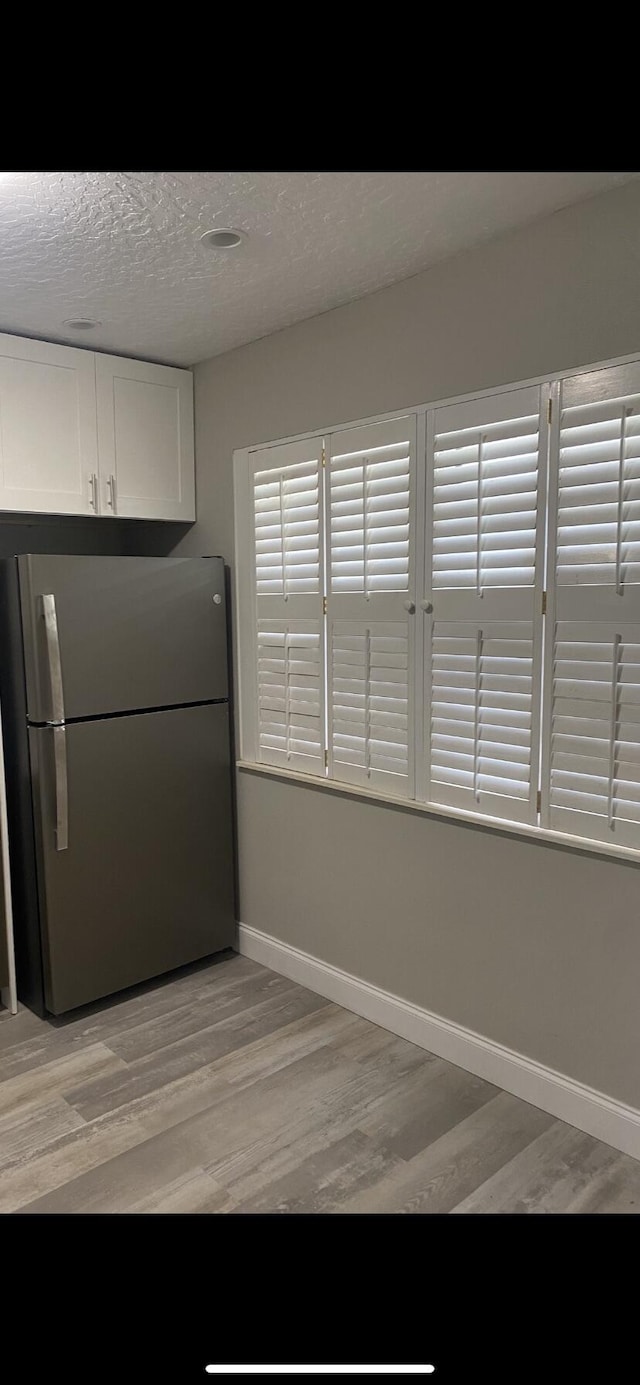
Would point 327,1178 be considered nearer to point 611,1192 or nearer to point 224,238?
point 611,1192

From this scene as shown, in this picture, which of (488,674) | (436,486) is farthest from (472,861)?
(436,486)

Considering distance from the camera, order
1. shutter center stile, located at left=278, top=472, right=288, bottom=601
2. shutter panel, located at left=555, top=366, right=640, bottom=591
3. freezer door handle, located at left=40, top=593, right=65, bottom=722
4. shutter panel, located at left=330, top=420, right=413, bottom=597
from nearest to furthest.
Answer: shutter panel, located at left=555, top=366, right=640, bottom=591
shutter panel, located at left=330, top=420, right=413, bottom=597
freezer door handle, located at left=40, top=593, right=65, bottom=722
shutter center stile, located at left=278, top=472, right=288, bottom=601

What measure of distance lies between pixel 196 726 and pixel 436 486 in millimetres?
1274

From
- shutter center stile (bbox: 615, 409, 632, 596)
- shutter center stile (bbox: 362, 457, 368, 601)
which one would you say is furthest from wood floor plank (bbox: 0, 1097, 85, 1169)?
shutter center stile (bbox: 615, 409, 632, 596)

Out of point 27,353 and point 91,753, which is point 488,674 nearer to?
point 91,753

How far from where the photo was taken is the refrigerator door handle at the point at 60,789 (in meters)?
2.60

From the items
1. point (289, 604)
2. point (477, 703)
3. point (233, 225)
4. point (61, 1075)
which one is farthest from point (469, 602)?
point (61, 1075)

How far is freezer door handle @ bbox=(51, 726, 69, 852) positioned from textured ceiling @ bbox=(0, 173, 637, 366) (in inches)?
52.4

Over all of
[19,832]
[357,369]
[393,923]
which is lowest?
[393,923]

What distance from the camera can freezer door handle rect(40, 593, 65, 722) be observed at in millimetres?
2561

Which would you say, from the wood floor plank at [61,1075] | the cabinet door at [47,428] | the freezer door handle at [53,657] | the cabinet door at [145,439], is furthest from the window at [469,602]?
the wood floor plank at [61,1075]

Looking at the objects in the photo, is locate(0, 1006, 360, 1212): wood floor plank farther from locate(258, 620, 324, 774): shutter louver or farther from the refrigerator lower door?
locate(258, 620, 324, 774): shutter louver

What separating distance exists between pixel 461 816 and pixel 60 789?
1.27 meters

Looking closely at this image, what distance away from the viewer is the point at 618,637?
1.92m
